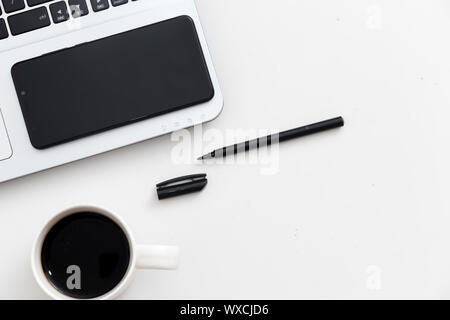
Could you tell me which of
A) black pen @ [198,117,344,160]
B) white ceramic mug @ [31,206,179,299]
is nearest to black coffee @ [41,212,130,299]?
white ceramic mug @ [31,206,179,299]

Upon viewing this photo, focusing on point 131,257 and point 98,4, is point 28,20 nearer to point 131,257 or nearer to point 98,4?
point 98,4

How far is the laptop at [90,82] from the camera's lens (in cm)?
52

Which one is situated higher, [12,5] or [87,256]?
[12,5]

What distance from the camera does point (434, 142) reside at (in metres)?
0.58

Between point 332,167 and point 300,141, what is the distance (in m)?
0.04

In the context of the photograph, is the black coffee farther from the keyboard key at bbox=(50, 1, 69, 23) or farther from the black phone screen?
the keyboard key at bbox=(50, 1, 69, 23)

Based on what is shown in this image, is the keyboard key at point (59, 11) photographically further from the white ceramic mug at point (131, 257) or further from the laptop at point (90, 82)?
the white ceramic mug at point (131, 257)

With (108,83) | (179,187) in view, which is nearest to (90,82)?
(108,83)

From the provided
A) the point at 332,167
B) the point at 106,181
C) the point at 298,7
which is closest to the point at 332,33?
the point at 298,7

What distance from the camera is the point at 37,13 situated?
52 centimetres

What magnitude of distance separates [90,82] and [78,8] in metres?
0.07

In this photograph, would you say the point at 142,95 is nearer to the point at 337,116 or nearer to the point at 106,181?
the point at 106,181
